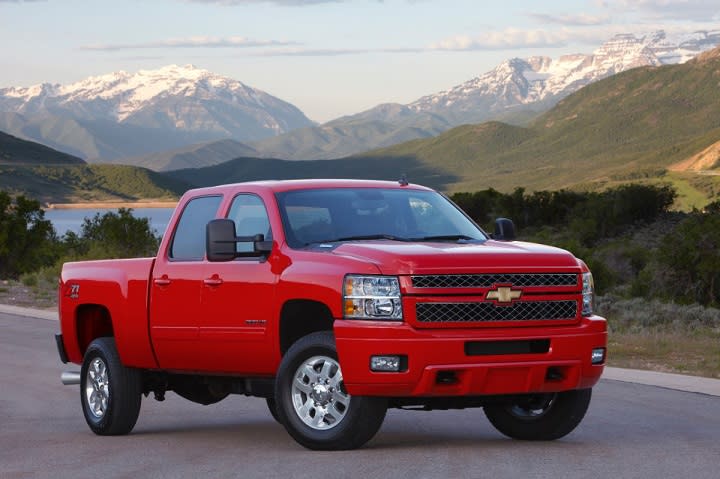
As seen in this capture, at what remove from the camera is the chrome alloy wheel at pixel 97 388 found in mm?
11297

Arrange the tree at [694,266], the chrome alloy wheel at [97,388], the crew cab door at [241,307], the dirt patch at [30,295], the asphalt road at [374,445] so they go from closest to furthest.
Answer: the asphalt road at [374,445] → the crew cab door at [241,307] → the chrome alloy wheel at [97,388] → the dirt patch at [30,295] → the tree at [694,266]

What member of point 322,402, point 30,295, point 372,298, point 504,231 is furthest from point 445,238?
Result: point 30,295

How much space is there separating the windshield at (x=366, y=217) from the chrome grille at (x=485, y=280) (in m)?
1.09

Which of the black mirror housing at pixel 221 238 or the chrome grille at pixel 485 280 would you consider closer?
the chrome grille at pixel 485 280

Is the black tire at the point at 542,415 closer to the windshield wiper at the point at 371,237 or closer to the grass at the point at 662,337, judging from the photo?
the windshield wiper at the point at 371,237

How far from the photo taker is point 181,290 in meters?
10.6

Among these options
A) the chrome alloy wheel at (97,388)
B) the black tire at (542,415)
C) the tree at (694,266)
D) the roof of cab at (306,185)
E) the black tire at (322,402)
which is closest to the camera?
the black tire at (322,402)

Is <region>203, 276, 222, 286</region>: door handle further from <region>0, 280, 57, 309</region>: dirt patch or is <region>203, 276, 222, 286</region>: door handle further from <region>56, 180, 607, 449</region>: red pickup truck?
<region>0, 280, 57, 309</region>: dirt patch

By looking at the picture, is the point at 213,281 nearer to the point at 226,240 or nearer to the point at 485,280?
the point at 226,240

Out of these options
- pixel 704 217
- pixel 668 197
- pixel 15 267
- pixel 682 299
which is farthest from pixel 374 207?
pixel 668 197

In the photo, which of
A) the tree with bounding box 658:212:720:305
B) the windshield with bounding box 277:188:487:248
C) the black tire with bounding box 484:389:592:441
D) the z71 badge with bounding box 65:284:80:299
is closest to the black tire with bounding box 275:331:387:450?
the windshield with bounding box 277:188:487:248

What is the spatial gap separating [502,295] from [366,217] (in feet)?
5.14

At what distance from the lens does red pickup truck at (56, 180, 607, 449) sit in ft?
29.3

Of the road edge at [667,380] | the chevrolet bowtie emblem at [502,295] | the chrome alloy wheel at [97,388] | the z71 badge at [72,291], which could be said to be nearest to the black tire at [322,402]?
the chevrolet bowtie emblem at [502,295]
